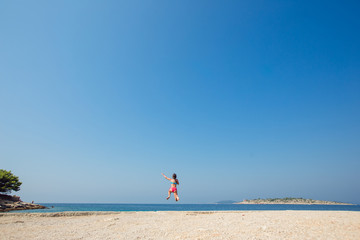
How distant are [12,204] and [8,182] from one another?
31.0ft

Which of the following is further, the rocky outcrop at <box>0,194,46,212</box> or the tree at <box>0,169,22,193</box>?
the tree at <box>0,169,22,193</box>

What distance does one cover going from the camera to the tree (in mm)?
48656

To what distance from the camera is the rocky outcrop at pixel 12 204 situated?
3946 cm

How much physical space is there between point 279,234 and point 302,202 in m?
187

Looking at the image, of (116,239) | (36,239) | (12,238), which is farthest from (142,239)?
(12,238)

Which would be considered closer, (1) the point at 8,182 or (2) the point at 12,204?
(2) the point at 12,204

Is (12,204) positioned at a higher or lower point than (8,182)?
lower

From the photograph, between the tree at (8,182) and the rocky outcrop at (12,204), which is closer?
the rocky outcrop at (12,204)

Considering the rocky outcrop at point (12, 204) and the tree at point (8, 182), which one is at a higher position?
the tree at point (8, 182)

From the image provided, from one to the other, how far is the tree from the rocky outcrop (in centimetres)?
189

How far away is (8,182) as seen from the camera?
49.7 m

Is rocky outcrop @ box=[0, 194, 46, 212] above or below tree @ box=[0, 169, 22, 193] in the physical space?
below

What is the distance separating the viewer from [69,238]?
1198cm

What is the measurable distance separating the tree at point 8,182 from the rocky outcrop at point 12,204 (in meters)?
1.89
